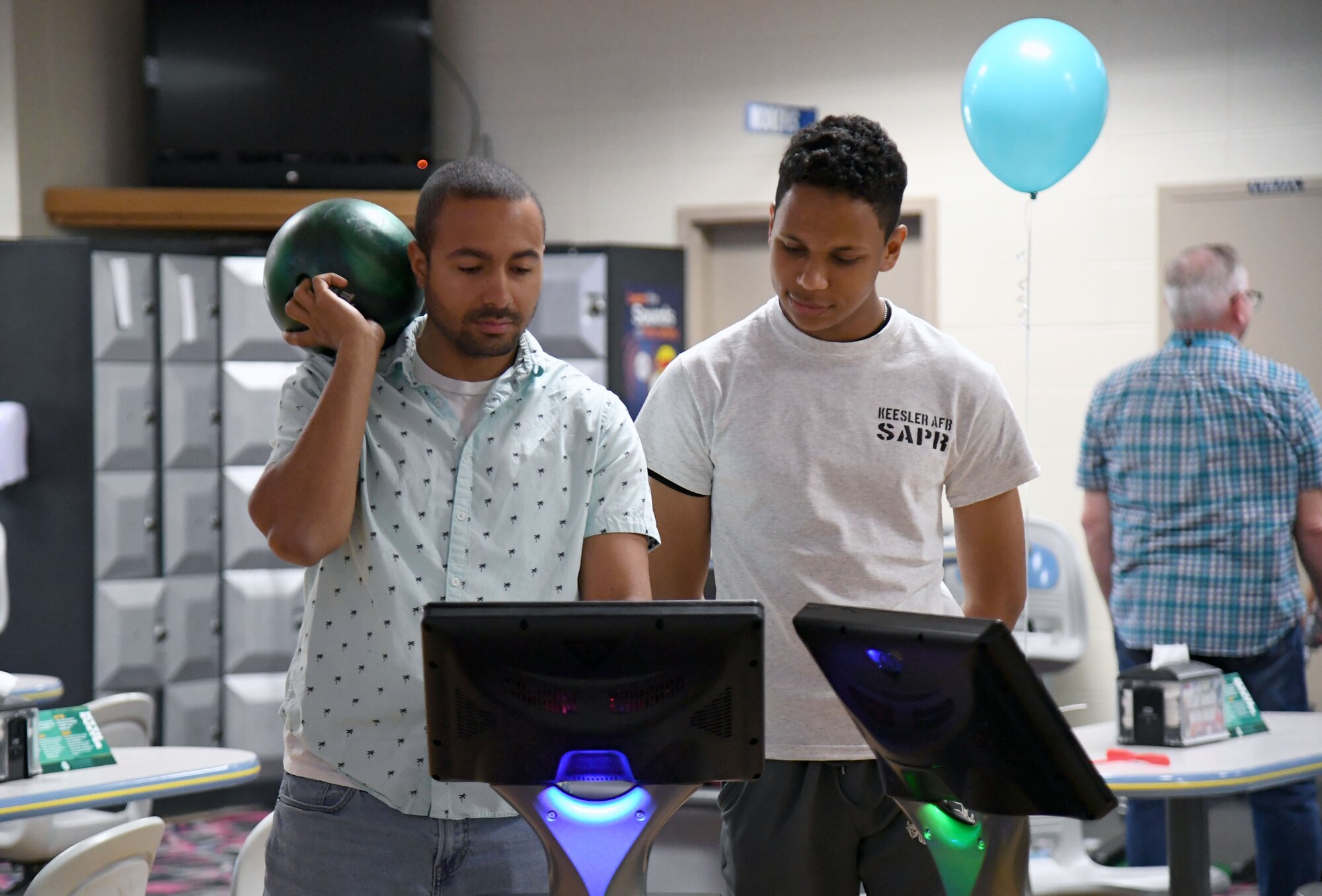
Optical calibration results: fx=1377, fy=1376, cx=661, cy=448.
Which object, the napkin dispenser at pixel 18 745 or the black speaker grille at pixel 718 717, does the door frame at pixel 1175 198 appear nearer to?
the napkin dispenser at pixel 18 745

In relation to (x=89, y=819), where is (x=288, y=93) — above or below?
above

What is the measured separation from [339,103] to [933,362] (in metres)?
4.53

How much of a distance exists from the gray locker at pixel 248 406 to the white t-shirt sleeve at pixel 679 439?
3608mm

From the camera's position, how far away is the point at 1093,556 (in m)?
3.90

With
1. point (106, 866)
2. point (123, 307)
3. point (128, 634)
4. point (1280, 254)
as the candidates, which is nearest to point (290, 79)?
point (123, 307)

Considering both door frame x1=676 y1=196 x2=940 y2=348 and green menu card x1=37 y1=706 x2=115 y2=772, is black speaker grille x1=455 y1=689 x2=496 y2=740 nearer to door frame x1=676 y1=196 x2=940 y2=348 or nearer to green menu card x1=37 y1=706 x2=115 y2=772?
green menu card x1=37 y1=706 x2=115 y2=772

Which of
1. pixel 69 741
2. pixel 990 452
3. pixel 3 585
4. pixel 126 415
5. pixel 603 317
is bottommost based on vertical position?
pixel 69 741

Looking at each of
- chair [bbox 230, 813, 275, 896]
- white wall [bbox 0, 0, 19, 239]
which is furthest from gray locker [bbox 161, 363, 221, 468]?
chair [bbox 230, 813, 275, 896]

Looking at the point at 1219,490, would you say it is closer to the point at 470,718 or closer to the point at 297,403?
the point at 297,403

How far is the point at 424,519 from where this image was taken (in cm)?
157

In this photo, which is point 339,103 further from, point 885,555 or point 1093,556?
point 885,555

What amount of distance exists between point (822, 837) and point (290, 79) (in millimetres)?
4879

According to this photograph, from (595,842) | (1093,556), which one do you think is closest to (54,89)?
(1093,556)

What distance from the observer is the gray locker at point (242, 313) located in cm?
525
